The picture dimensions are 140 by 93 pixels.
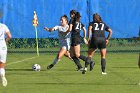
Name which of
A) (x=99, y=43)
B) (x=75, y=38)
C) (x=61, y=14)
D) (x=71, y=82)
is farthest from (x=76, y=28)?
(x=61, y=14)

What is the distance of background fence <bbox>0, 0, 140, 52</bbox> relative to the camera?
99.5 feet

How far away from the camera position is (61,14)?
3077cm

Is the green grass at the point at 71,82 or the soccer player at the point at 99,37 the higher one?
the soccer player at the point at 99,37

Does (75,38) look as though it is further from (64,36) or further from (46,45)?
(46,45)

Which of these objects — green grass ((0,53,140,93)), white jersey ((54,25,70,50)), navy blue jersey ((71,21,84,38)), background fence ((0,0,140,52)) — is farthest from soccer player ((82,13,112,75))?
background fence ((0,0,140,52))

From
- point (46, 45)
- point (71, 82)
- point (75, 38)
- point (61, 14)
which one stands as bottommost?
point (71, 82)

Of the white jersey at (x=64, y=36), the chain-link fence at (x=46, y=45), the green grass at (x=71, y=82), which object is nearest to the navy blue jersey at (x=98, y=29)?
the green grass at (x=71, y=82)

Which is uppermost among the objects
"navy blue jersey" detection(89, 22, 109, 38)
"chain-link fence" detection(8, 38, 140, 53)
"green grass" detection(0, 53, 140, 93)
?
"navy blue jersey" detection(89, 22, 109, 38)

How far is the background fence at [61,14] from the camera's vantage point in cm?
3031

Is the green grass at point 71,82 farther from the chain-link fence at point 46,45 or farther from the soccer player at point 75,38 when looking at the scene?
the chain-link fence at point 46,45

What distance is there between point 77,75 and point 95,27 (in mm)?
1663

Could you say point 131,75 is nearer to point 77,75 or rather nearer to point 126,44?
point 77,75

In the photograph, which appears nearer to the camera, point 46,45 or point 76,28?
point 76,28

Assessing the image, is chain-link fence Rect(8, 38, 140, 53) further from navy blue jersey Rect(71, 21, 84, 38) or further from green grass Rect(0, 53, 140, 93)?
green grass Rect(0, 53, 140, 93)
